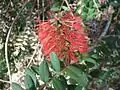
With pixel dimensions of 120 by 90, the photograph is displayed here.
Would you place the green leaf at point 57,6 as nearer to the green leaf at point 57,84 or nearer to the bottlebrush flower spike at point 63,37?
the bottlebrush flower spike at point 63,37

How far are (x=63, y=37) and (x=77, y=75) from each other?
0.13m

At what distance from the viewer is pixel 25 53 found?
9.38ft

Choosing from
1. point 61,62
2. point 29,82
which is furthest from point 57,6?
point 29,82

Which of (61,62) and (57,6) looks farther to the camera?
(57,6)

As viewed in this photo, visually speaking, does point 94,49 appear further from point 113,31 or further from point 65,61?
point 113,31

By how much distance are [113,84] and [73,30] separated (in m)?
1.08

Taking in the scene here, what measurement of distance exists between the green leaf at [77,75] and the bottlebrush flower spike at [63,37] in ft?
0.14

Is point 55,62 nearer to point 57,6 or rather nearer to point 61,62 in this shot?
point 61,62

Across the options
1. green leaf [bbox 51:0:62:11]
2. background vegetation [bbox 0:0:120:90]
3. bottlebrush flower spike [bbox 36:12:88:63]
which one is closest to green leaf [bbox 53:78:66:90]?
background vegetation [bbox 0:0:120:90]

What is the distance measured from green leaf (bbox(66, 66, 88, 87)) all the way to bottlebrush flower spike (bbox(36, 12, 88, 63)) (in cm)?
4

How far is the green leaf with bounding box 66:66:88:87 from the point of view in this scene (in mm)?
1211

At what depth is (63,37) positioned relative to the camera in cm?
123

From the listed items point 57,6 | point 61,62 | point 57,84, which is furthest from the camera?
point 57,6

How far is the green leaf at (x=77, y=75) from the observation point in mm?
1211
